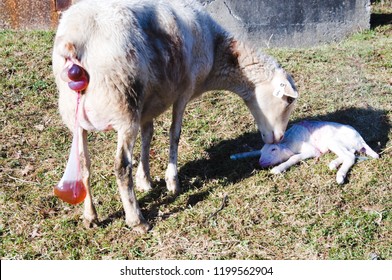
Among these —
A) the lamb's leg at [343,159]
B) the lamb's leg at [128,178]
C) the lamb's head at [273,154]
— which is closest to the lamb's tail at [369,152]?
the lamb's leg at [343,159]

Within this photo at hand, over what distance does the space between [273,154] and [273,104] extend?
1.54ft

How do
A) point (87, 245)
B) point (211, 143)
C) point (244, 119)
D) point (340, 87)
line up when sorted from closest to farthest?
point (87, 245), point (211, 143), point (244, 119), point (340, 87)

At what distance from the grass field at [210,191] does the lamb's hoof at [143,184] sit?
0.27 ft

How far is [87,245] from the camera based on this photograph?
14.4 ft

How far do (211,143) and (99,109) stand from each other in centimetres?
209

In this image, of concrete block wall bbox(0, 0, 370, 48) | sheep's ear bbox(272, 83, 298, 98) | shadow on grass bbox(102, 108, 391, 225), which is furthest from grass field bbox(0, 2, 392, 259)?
concrete block wall bbox(0, 0, 370, 48)

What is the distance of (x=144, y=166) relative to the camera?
5137mm

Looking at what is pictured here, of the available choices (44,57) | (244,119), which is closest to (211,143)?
(244,119)

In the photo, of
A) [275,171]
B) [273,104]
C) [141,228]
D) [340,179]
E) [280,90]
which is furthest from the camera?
[273,104]

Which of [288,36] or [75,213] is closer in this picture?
[75,213]

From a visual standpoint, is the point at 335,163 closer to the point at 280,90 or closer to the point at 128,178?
the point at 280,90

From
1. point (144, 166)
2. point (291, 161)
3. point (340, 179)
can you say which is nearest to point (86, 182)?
point (144, 166)

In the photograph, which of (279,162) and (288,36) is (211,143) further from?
(288,36)

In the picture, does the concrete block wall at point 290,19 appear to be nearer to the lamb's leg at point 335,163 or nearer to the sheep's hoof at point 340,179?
the lamb's leg at point 335,163
